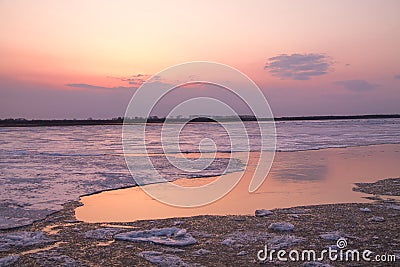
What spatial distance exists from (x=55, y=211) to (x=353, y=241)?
5150mm

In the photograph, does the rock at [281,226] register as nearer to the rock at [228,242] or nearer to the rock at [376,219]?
the rock at [228,242]

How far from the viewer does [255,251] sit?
5184 millimetres

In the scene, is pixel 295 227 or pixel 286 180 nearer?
pixel 295 227

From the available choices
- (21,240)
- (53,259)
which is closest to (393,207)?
(53,259)

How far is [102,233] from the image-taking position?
19.7 ft

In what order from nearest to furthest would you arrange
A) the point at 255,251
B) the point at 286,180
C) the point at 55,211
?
the point at 255,251 < the point at 55,211 < the point at 286,180

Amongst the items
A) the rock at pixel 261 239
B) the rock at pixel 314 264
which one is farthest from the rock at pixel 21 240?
the rock at pixel 314 264

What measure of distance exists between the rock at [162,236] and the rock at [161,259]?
16.1 inches

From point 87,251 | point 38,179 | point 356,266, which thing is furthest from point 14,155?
point 356,266

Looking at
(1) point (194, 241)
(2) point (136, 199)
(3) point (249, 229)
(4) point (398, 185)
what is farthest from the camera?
(4) point (398, 185)

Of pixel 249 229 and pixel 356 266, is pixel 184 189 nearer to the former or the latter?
pixel 249 229

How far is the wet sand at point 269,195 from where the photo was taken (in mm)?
7363
